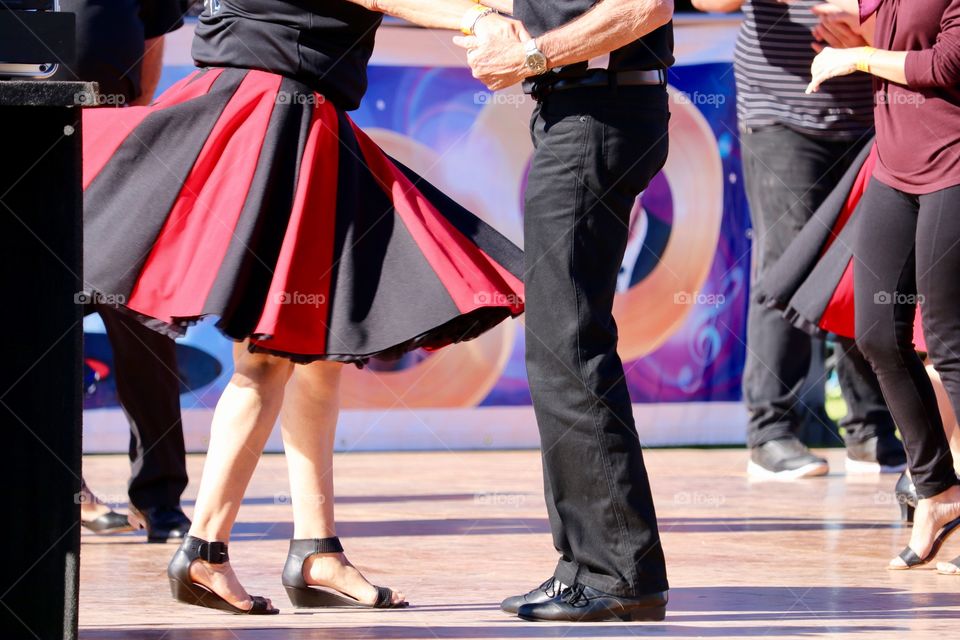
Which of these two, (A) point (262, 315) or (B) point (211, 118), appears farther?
(B) point (211, 118)

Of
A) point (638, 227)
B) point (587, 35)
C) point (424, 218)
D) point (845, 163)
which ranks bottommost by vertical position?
point (638, 227)

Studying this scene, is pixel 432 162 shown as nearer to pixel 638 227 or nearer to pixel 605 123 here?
pixel 638 227

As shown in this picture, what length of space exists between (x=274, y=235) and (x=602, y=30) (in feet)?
2.65

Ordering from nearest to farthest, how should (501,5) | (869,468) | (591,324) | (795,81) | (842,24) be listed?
(591,324)
(501,5)
(842,24)
(795,81)
(869,468)

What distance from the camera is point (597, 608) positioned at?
281 centimetres

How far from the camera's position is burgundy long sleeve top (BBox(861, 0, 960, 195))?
3432mm

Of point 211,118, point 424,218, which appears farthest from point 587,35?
point 211,118

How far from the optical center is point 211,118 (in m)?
2.96

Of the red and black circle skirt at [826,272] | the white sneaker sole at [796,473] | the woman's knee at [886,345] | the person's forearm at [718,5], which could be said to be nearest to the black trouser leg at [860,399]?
the white sneaker sole at [796,473]

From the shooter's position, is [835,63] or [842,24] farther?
[842,24]

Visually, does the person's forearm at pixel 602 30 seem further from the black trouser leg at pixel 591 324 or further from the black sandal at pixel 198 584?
the black sandal at pixel 198 584

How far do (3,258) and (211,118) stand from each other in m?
0.93

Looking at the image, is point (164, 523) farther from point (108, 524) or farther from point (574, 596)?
point (574, 596)

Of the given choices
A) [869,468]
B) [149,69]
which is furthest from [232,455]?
[869,468]
